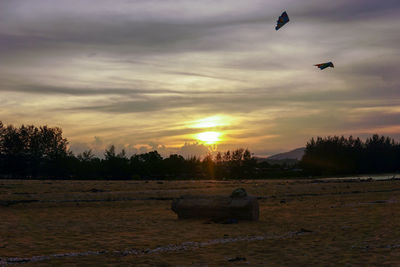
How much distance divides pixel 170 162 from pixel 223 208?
255ft

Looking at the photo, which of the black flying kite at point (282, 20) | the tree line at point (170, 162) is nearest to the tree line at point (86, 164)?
the tree line at point (170, 162)

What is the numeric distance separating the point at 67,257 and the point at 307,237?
638cm

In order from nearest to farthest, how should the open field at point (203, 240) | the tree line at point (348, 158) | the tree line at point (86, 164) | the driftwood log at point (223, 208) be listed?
the open field at point (203, 240)
the driftwood log at point (223, 208)
the tree line at point (86, 164)
the tree line at point (348, 158)

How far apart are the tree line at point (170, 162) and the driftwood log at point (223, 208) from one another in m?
62.3

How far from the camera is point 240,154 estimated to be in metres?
110

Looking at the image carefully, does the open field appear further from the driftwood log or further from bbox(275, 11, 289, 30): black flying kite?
bbox(275, 11, 289, 30): black flying kite

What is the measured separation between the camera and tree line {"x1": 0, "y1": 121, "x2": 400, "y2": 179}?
3189 inches

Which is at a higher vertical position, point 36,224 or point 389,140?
point 389,140

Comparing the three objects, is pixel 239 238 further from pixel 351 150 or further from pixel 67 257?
pixel 351 150

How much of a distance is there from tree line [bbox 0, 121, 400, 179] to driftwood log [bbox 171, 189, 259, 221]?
62277 mm

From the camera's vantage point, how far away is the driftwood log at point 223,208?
607 inches

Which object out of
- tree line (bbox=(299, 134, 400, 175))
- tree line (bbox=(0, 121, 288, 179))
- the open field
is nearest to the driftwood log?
the open field

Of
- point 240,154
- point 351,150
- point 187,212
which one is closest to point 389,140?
point 351,150

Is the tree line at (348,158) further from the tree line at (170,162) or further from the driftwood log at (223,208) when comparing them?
the driftwood log at (223,208)
